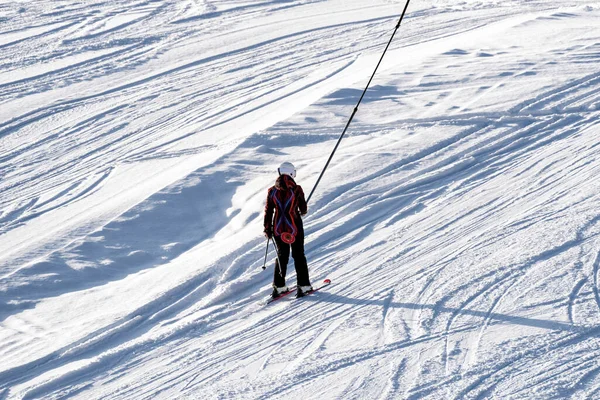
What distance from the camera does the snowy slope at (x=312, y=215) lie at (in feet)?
22.9

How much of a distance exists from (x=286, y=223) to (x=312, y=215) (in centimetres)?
214

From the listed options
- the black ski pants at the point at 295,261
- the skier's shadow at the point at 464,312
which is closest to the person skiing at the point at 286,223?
the black ski pants at the point at 295,261

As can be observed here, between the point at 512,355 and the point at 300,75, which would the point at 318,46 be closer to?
the point at 300,75

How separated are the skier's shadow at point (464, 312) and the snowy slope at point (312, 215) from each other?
1.0 inches

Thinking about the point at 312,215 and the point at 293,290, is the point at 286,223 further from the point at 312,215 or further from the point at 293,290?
the point at 312,215

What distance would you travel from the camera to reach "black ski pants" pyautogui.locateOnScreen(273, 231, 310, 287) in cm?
832

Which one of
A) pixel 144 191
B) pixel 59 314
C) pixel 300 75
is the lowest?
pixel 59 314

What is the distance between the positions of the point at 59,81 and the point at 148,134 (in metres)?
4.38

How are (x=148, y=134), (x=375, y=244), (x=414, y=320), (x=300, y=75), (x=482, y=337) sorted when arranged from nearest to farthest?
(x=482, y=337)
(x=414, y=320)
(x=375, y=244)
(x=148, y=134)
(x=300, y=75)

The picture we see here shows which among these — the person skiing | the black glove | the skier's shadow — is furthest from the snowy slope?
the black glove

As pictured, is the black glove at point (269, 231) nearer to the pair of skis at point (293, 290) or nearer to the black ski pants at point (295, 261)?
the black ski pants at point (295, 261)

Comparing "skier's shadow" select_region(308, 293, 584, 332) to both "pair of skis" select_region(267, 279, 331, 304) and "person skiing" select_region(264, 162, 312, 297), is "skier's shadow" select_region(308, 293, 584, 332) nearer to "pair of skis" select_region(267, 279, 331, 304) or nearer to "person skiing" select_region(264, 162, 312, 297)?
"pair of skis" select_region(267, 279, 331, 304)

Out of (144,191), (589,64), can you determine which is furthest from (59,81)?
(589,64)

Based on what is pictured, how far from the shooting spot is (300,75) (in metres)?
17.0
